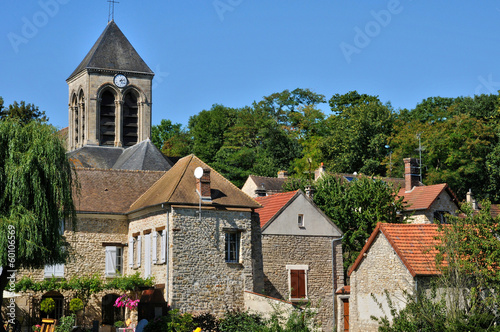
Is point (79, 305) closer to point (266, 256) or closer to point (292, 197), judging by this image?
point (266, 256)

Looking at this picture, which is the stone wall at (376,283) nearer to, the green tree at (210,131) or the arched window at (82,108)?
the arched window at (82,108)

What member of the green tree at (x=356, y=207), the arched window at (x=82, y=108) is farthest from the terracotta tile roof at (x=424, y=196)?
the arched window at (x=82, y=108)

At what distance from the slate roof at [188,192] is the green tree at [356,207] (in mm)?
6949

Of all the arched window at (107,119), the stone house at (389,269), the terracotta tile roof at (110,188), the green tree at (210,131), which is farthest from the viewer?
the green tree at (210,131)

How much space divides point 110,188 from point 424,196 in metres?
15.4

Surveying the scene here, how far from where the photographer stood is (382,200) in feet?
113

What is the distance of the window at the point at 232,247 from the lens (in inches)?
1073

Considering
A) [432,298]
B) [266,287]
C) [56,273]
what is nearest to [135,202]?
[56,273]

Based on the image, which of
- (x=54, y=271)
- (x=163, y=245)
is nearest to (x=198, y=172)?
(x=163, y=245)

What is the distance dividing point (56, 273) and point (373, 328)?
1107 centimetres

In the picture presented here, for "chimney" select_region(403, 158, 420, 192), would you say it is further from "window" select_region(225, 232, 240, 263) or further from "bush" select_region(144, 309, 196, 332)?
"bush" select_region(144, 309, 196, 332)

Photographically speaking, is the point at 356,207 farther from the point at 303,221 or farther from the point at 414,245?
the point at 414,245

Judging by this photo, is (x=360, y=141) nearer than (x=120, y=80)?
No

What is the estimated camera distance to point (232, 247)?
27375 millimetres
